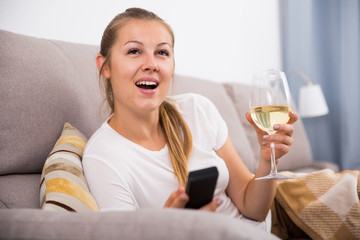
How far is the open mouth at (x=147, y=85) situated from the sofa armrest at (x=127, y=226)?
578mm

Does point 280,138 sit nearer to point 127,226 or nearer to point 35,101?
point 127,226

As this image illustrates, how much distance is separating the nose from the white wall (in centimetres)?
73

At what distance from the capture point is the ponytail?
114cm

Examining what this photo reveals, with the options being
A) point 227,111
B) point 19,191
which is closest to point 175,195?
point 19,191

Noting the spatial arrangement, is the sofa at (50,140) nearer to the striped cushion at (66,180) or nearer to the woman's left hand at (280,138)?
the striped cushion at (66,180)

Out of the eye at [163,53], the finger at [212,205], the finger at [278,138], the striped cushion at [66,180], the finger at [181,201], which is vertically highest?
the eye at [163,53]

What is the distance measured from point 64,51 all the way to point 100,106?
0.82ft

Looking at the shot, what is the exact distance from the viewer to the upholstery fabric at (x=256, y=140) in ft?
7.17

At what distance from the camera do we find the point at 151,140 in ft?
4.07

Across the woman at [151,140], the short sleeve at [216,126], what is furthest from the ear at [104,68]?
the short sleeve at [216,126]

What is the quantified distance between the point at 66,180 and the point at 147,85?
40cm

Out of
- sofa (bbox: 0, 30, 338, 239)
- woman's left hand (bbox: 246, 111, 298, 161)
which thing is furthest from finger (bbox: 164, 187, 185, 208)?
woman's left hand (bbox: 246, 111, 298, 161)

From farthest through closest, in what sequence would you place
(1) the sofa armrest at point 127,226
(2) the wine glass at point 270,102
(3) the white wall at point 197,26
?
(3) the white wall at point 197,26 → (2) the wine glass at point 270,102 → (1) the sofa armrest at point 127,226

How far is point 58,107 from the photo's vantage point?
3.81 feet
